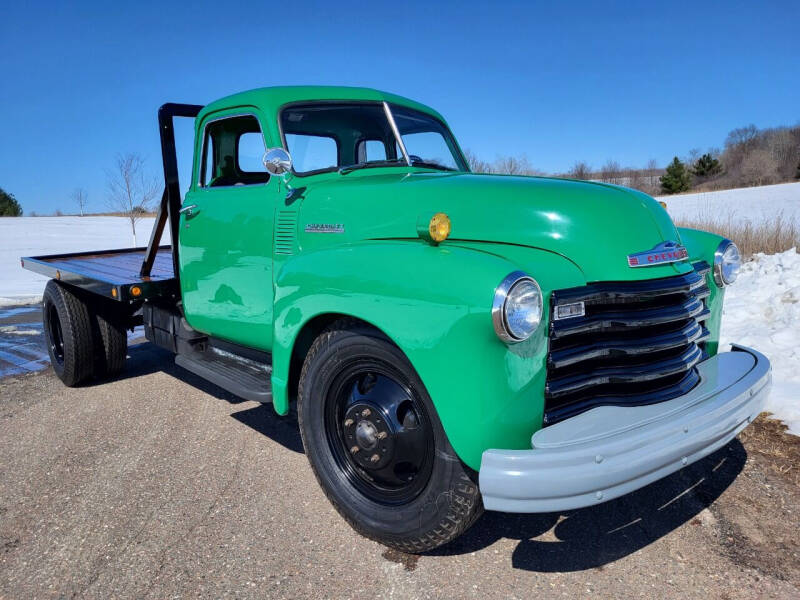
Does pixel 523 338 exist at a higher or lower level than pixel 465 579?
higher

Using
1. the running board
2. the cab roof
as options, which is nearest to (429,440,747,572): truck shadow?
the running board

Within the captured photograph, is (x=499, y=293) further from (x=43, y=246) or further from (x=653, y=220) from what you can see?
(x=43, y=246)

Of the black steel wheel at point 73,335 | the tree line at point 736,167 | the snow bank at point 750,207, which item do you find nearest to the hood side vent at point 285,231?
the black steel wheel at point 73,335

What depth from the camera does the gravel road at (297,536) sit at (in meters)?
2.31

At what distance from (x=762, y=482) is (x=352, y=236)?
2.51m

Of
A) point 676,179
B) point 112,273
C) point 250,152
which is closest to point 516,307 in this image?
point 250,152

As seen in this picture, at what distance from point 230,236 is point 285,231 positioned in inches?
21.3

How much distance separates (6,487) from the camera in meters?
3.23

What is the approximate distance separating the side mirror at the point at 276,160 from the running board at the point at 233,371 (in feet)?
3.80

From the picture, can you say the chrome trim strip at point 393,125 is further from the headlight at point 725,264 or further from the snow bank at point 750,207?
the snow bank at point 750,207

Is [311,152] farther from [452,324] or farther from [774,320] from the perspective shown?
[774,320]

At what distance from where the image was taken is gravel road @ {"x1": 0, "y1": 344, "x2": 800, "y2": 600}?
7.57ft

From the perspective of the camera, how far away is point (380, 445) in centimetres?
248

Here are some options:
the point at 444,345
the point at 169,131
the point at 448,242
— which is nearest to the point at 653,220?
the point at 448,242
